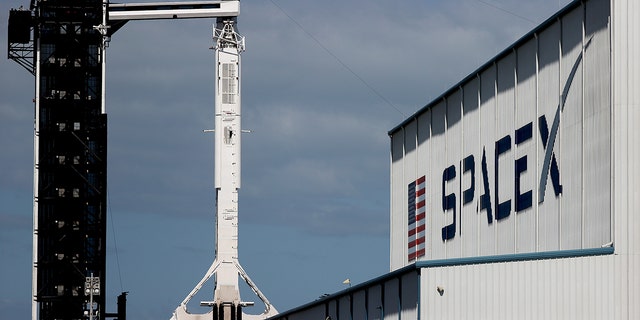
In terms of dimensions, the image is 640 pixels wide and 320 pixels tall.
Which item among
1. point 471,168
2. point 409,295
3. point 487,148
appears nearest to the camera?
point 409,295

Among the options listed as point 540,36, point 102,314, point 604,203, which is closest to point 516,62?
point 540,36

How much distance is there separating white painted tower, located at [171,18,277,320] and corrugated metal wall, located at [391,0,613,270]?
3652cm

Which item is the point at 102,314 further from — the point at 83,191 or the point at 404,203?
the point at 404,203

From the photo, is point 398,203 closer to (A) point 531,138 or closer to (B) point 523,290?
(A) point 531,138

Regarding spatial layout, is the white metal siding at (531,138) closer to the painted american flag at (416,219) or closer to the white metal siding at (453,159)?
the white metal siding at (453,159)

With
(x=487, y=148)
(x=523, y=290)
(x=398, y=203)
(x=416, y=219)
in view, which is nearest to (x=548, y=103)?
(x=487, y=148)

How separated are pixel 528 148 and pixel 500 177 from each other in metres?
3.54

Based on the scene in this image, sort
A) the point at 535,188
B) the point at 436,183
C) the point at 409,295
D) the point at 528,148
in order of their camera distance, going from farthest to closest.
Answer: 1. the point at 436,183
2. the point at 528,148
3. the point at 535,188
4. the point at 409,295

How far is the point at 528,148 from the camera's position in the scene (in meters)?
52.2

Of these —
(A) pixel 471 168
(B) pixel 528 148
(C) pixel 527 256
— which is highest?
(B) pixel 528 148

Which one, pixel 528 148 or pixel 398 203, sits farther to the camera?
pixel 398 203

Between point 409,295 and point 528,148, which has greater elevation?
point 528,148

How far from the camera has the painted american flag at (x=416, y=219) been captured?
6862cm

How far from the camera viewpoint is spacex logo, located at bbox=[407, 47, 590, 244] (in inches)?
1930
